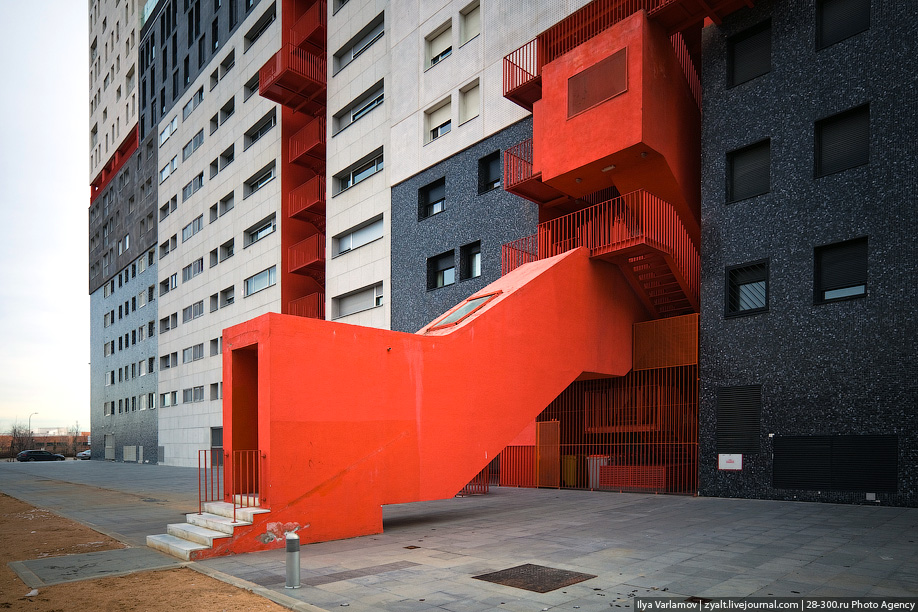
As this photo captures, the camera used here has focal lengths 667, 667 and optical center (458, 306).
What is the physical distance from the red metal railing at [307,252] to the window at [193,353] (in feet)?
38.2

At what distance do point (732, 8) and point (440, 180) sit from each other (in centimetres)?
1075

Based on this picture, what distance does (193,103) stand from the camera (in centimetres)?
4225

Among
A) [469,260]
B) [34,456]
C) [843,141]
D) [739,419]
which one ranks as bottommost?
[34,456]

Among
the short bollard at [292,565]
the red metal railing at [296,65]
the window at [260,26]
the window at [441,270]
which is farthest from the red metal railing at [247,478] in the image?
the window at [260,26]

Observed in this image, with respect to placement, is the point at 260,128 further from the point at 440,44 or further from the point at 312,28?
the point at 440,44

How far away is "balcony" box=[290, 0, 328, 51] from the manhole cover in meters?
28.0

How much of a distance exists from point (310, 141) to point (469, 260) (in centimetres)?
1310

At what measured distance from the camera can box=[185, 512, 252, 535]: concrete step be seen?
30.0 ft

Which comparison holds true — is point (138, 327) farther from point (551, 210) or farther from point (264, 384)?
point (264, 384)

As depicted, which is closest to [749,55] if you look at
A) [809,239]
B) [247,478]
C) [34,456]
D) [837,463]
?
[809,239]

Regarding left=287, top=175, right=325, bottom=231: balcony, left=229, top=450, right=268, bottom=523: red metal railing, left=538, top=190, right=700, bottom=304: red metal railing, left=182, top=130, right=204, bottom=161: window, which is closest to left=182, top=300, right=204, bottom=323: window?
left=182, top=130, right=204, bottom=161: window

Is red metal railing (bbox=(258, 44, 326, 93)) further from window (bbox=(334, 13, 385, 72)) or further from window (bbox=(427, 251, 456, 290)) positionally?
window (bbox=(427, 251, 456, 290))

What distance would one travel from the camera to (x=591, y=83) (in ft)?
51.4

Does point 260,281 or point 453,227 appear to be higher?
point 453,227
